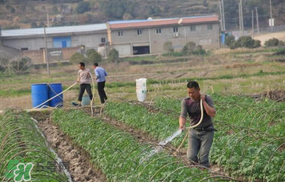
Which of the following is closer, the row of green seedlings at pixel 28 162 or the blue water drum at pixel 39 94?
the row of green seedlings at pixel 28 162

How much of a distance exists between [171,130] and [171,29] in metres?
50.7

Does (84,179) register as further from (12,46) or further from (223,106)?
(12,46)

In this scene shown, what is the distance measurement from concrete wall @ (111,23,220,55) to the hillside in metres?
28.4

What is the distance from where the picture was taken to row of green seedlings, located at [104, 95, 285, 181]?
29.7 feet

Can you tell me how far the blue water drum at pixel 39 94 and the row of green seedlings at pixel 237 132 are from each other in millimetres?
2476

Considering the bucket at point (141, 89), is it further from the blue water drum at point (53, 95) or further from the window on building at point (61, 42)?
the window on building at point (61, 42)

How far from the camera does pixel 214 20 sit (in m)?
62.2

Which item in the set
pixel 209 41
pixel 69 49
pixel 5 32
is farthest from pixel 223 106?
pixel 5 32

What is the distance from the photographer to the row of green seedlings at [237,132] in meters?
9.04

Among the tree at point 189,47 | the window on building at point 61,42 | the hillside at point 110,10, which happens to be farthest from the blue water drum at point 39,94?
the hillside at point 110,10

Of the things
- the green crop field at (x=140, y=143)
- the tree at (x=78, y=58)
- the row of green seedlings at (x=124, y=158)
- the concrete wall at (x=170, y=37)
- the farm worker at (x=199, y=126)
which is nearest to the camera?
the row of green seedlings at (x=124, y=158)

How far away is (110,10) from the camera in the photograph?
325 feet

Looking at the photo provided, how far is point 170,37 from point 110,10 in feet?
123

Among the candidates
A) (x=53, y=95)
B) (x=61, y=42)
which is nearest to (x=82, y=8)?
(x=61, y=42)
